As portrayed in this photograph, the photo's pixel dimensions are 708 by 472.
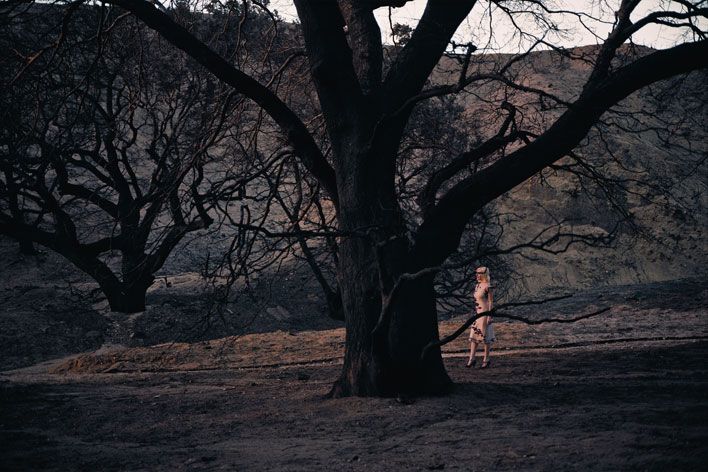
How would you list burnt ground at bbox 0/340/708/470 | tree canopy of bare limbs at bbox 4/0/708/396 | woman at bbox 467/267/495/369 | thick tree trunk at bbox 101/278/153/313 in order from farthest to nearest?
1. thick tree trunk at bbox 101/278/153/313
2. woman at bbox 467/267/495/369
3. tree canopy of bare limbs at bbox 4/0/708/396
4. burnt ground at bbox 0/340/708/470

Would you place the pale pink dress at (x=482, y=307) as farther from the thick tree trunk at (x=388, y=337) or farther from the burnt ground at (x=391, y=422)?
the thick tree trunk at (x=388, y=337)

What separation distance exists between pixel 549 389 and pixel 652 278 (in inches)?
935

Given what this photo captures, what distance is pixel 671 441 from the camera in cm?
582

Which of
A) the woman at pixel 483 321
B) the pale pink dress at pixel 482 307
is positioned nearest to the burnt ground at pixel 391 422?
the woman at pixel 483 321

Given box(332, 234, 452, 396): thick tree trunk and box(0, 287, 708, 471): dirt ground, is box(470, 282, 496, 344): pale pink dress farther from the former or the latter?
box(332, 234, 452, 396): thick tree trunk

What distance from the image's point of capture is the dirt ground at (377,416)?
6.04 m

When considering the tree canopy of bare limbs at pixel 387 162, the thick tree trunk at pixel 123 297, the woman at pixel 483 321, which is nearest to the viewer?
the tree canopy of bare limbs at pixel 387 162

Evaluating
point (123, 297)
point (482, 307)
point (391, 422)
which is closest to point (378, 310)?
point (391, 422)

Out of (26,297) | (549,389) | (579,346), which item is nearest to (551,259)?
(579,346)

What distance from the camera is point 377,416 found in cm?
773

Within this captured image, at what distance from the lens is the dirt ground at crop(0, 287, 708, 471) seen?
6.04 m

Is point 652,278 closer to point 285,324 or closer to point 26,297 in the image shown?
point 285,324

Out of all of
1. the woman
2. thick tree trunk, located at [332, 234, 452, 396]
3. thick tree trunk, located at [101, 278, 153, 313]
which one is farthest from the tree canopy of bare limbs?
thick tree trunk, located at [101, 278, 153, 313]

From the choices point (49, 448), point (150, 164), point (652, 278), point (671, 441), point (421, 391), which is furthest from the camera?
point (150, 164)
